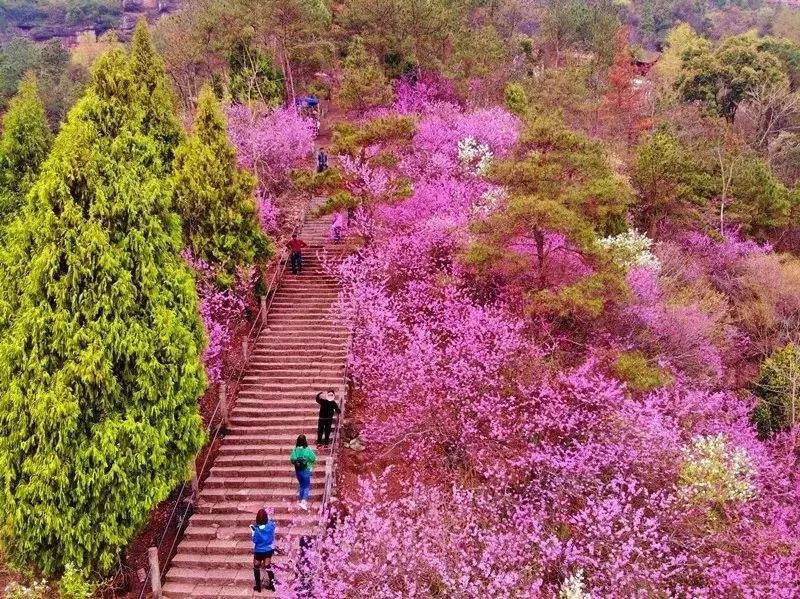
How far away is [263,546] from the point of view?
11.4 meters

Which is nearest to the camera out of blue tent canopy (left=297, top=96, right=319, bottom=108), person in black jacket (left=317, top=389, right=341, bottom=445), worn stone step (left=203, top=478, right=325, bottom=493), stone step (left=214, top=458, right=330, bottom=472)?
worn stone step (left=203, top=478, right=325, bottom=493)

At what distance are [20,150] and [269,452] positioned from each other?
44.5 feet

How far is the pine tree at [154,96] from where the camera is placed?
782 inches

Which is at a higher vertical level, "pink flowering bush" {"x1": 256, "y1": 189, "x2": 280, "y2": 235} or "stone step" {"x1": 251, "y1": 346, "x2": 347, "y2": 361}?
"pink flowering bush" {"x1": 256, "y1": 189, "x2": 280, "y2": 235}

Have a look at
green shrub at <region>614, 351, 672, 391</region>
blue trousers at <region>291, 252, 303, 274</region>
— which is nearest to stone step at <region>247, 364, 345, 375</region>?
blue trousers at <region>291, 252, 303, 274</region>

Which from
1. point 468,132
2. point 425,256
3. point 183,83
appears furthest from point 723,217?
point 183,83

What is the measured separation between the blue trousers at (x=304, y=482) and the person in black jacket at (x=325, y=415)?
1.68 meters

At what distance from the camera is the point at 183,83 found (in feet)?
123

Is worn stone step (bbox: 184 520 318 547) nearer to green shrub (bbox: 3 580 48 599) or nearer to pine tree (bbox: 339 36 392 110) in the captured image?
green shrub (bbox: 3 580 48 599)

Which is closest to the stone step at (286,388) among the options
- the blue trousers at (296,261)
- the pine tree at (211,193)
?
the pine tree at (211,193)

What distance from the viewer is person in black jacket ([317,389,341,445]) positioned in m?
14.5

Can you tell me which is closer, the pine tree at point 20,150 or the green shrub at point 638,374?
the green shrub at point 638,374

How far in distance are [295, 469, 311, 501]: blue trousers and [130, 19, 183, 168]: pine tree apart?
1140 centimetres

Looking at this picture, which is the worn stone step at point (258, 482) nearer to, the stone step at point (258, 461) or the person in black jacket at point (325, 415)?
the stone step at point (258, 461)
